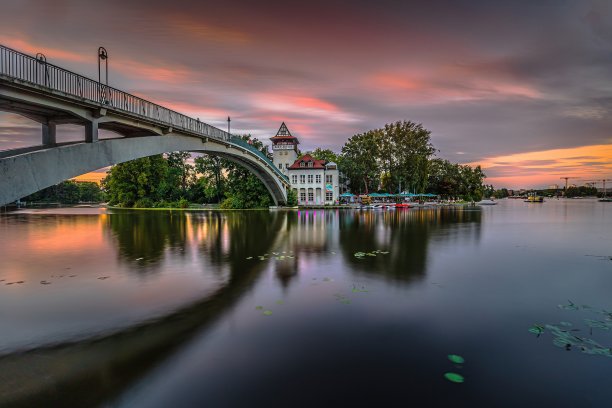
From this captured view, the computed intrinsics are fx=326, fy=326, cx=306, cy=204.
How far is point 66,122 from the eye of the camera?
1557 cm

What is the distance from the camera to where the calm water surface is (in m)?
4.82

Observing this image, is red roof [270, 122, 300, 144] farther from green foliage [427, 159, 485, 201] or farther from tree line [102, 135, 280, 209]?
green foliage [427, 159, 485, 201]

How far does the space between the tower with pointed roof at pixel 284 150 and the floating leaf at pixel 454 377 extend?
219ft

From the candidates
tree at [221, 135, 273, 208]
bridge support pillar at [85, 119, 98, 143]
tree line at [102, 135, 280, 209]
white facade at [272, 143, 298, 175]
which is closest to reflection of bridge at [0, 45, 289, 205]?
bridge support pillar at [85, 119, 98, 143]

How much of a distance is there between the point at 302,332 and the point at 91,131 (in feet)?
48.6

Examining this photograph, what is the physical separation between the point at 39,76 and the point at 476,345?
16836 millimetres

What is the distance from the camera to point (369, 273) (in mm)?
12008

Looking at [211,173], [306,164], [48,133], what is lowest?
[48,133]

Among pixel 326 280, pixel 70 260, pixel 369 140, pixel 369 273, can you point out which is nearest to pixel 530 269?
pixel 369 273

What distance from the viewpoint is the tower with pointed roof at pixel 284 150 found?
7219 cm

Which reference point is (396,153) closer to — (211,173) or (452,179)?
(452,179)

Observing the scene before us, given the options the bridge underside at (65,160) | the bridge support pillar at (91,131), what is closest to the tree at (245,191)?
the bridge underside at (65,160)

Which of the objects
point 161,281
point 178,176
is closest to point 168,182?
point 178,176

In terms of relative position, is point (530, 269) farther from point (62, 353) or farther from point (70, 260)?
point (70, 260)
